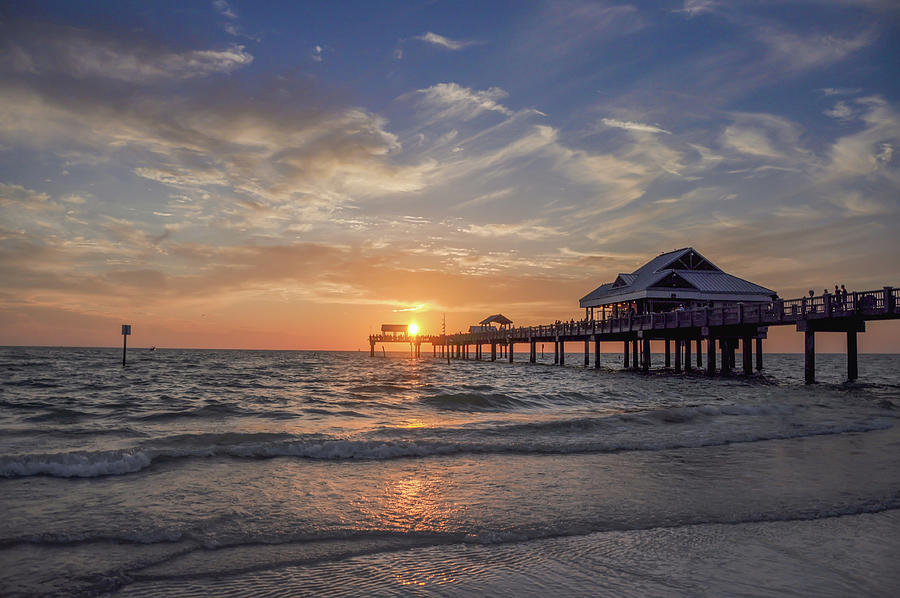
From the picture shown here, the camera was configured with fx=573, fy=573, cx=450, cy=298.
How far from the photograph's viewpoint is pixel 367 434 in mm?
12195

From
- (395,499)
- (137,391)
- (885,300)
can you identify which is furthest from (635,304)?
(395,499)

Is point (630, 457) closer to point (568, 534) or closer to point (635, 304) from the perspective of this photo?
point (568, 534)

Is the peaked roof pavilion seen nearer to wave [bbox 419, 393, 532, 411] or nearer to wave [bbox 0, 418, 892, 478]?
wave [bbox 419, 393, 532, 411]

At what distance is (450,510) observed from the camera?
20.6 feet

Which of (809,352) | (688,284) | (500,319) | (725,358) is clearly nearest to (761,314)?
(809,352)

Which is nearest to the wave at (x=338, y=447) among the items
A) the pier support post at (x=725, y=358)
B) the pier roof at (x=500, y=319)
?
the pier support post at (x=725, y=358)

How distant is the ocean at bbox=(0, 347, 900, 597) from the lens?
14.1 ft

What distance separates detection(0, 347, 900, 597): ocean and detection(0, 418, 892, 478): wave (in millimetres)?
A: 48

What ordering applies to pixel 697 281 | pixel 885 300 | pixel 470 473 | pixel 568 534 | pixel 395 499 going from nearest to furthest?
1. pixel 568 534
2. pixel 395 499
3. pixel 470 473
4. pixel 885 300
5. pixel 697 281

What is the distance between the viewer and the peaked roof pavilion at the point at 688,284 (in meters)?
47.4

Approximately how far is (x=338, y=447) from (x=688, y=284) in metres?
44.4

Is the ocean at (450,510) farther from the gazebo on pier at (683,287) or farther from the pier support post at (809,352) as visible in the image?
the gazebo on pier at (683,287)

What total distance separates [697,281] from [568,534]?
156ft

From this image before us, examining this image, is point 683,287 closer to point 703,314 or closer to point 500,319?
point 703,314
